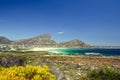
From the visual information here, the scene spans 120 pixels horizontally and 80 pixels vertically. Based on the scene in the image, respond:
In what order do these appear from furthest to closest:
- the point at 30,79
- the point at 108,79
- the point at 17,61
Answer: the point at 17,61 → the point at 108,79 → the point at 30,79

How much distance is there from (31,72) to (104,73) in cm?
603

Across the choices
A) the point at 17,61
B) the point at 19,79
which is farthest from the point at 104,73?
the point at 17,61

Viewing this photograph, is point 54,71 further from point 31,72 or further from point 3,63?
point 3,63

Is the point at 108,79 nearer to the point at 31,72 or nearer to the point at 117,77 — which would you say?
the point at 117,77

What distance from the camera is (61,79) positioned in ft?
49.4

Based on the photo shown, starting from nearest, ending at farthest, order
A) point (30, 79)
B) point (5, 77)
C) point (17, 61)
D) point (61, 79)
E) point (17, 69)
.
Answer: point (5, 77)
point (30, 79)
point (17, 69)
point (61, 79)
point (17, 61)

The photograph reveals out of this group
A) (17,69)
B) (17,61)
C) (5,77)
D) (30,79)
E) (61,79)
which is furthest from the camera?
(17,61)

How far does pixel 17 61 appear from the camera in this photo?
25.0 m

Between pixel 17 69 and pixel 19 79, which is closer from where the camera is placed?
pixel 19 79

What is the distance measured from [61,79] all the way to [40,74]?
2.72 m

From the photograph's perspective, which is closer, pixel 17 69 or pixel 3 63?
pixel 17 69

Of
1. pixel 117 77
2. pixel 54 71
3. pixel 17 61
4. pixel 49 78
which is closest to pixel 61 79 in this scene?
pixel 54 71

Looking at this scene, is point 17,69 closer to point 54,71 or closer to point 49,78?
point 49,78

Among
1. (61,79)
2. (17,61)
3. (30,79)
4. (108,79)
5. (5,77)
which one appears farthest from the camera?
(17,61)
